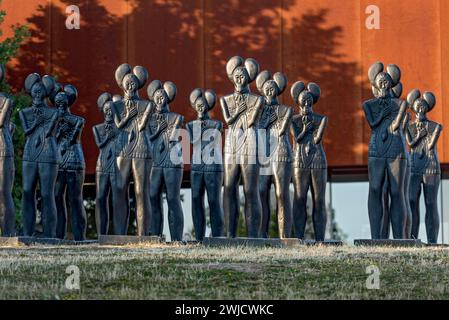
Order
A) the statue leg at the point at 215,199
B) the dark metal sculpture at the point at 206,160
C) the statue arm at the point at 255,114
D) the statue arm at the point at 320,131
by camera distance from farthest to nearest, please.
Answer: the statue leg at the point at 215,199 → the dark metal sculpture at the point at 206,160 → the statue arm at the point at 320,131 → the statue arm at the point at 255,114

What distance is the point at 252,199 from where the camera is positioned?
766 inches

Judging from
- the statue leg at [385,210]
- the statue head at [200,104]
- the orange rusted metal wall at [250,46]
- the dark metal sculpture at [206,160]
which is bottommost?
the statue leg at [385,210]

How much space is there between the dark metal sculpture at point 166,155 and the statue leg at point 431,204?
5267 millimetres

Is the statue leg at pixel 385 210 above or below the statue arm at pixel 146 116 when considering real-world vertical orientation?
below

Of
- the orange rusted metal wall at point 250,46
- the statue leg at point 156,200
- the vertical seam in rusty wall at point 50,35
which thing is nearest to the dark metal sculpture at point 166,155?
the statue leg at point 156,200

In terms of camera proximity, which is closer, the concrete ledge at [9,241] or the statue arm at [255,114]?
the concrete ledge at [9,241]

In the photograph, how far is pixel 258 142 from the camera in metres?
19.4

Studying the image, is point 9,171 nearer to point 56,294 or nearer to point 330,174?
point 56,294

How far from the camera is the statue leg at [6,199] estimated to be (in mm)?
19578

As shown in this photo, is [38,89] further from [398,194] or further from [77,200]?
[398,194]

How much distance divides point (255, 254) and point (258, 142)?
11.7 ft

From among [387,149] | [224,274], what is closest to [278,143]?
[387,149]

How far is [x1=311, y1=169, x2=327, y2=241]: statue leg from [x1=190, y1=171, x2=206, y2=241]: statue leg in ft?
7.15

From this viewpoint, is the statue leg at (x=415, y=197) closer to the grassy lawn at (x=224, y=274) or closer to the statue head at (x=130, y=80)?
the statue head at (x=130, y=80)
